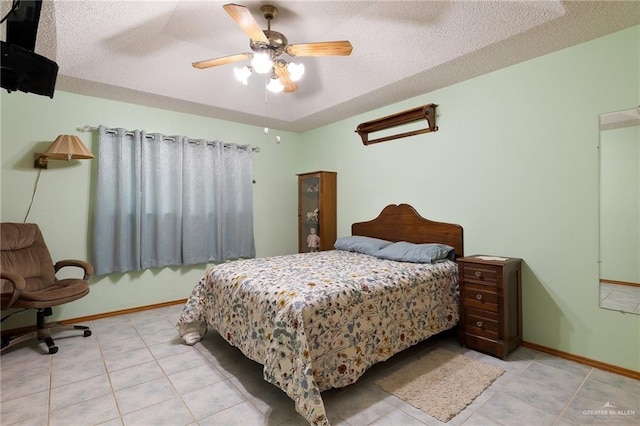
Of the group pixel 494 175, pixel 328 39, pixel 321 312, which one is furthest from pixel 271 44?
pixel 494 175

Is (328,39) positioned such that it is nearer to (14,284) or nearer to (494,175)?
(494,175)

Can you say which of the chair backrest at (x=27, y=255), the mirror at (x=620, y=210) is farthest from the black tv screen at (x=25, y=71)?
the mirror at (x=620, y=210)

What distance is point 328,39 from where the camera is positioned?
111 inches

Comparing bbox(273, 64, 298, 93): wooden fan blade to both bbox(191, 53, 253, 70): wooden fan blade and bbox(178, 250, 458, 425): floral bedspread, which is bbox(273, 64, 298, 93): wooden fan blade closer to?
bbox(191, 53, 253, 70): wooden fan blade

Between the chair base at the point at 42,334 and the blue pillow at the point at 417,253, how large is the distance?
2930mm

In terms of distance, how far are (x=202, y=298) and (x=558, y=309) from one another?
2975 mm

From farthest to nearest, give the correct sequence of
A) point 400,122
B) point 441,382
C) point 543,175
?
point 400,122
point 543,175
point 441,382

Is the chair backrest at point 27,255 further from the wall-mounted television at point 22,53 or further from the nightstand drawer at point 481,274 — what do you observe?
the nightstand drawer at point 481,274

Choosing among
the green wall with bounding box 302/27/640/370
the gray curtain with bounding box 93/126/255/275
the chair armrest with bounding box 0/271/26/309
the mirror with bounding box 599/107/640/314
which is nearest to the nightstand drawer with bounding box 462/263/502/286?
the green wall with bounding box 302/27/640/370

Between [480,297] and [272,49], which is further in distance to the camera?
[480,297]

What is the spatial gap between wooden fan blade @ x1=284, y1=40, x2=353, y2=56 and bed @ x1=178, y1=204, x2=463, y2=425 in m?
1.61

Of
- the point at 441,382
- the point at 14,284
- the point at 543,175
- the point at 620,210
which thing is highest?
the point at 543,175

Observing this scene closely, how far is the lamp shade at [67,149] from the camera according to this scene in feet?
9.70

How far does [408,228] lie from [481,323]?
1255 millimetres
